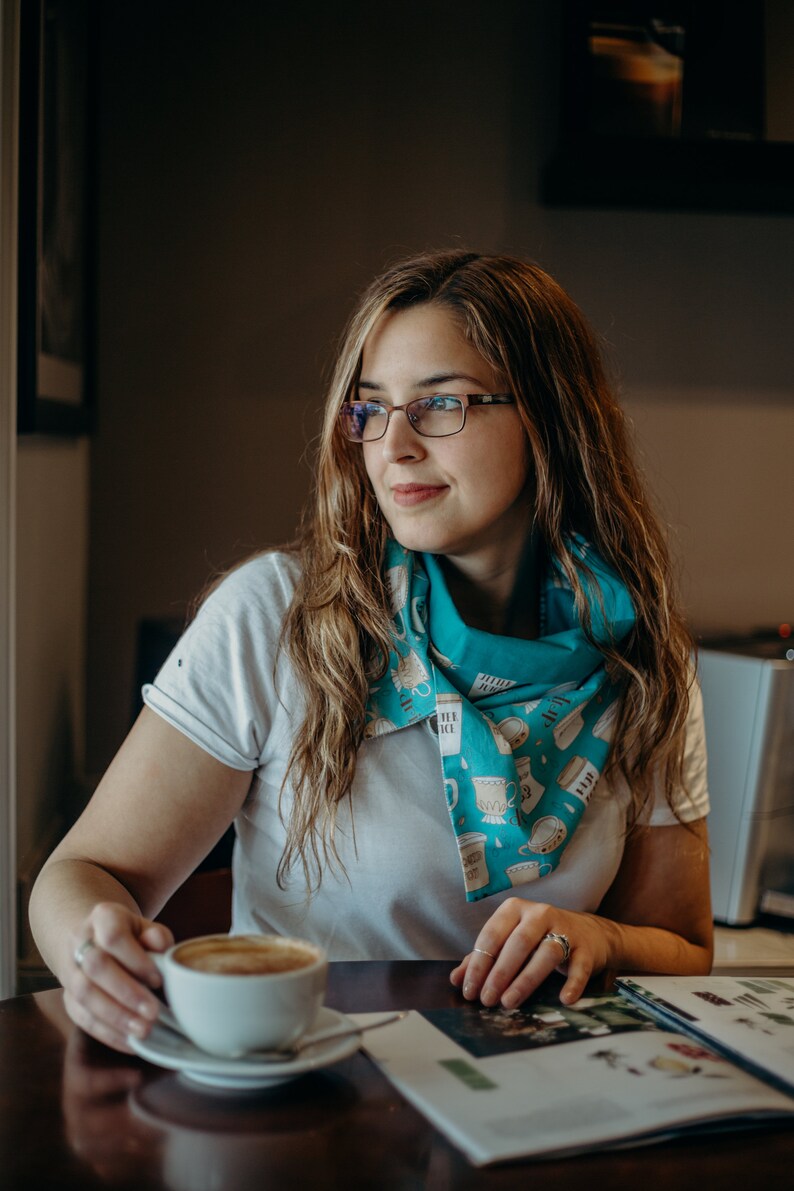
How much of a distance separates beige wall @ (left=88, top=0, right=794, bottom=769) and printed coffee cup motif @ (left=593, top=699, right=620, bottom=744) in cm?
131

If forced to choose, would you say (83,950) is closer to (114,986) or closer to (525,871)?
(114,986)

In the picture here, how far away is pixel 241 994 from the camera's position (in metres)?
0.70

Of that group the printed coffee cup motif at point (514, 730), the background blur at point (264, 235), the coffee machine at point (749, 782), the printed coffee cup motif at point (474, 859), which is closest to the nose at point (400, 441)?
the printed coffee cup motif at point (514, 730)

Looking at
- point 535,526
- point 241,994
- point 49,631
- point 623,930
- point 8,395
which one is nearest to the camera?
point 241,994

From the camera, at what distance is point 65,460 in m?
2.19

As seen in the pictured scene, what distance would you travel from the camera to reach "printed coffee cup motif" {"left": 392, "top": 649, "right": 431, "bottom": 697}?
51.0 inches

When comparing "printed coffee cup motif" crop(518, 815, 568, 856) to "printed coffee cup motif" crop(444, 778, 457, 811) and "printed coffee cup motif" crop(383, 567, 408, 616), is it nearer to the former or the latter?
"printed coffee cup motif" crop(444, 778, 457, 811)

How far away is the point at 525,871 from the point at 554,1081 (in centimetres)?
48

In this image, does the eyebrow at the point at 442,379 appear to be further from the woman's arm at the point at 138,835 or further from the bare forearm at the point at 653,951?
the bare forearm at the point at 653,951

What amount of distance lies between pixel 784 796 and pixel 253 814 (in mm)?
1222

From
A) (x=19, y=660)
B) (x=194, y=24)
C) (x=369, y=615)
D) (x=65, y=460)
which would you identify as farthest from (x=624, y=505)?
(x=194, y=24)

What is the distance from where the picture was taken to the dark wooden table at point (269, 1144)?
0.68 m

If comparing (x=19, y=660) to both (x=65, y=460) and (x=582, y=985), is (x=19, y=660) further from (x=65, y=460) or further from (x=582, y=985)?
(x=582, y=985)

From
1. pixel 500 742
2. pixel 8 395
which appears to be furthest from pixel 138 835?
pixel 8 395
